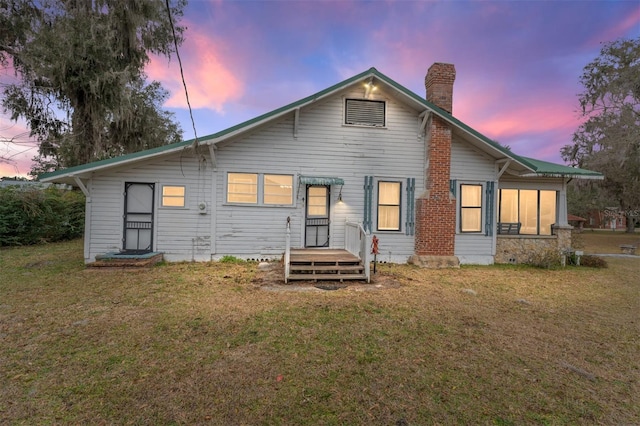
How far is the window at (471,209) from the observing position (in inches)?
413

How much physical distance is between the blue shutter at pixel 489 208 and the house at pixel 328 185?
0.04 meters

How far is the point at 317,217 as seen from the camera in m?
9.89

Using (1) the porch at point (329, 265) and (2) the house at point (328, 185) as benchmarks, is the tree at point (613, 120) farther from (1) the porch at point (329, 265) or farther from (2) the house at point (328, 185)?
(1) the porch at point (329, 265)

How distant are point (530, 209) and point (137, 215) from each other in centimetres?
1386

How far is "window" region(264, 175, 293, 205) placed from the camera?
965 cm

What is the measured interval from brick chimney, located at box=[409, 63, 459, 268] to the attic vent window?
5.53 ft

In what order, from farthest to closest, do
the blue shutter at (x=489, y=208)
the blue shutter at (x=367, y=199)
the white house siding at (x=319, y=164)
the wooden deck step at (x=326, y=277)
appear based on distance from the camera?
the blue shutter at (x=489, y=208), the blue shutter at (x=367, y=199), the white house siding at (x=319, y=164), the wooden deck step at (x=326, y=277)

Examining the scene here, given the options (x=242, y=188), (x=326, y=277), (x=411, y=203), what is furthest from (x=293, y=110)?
(x=326, y=277)

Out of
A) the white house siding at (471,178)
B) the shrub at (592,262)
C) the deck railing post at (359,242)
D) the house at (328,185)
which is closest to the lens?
the deck railing post at (359,242)

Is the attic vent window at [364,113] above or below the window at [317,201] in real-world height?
above

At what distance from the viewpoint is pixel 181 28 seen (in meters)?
17.3

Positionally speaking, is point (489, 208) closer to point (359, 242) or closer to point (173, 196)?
point (359, 242)

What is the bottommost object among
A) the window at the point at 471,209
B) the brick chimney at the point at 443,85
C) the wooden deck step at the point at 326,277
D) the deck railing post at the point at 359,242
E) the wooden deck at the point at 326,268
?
the wooden deck step at the point at 326,277

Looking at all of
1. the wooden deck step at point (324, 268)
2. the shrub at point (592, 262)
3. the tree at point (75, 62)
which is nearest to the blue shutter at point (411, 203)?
the wooden deck step at point (324, 268)
